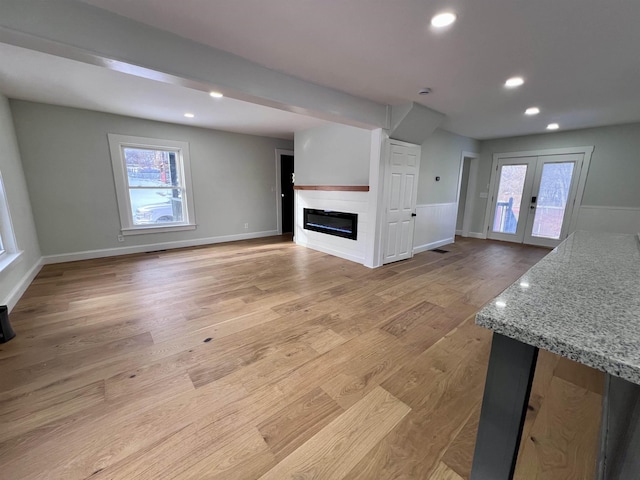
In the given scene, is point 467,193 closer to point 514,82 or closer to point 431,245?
point 431,245

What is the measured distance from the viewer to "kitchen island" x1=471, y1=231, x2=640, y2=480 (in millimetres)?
Result: 544

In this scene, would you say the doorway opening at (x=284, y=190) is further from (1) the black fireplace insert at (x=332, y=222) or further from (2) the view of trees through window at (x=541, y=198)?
(2) the view of trees through window at (x=541, y=198)

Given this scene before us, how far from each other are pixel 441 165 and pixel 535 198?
234 cm

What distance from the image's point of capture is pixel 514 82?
278 centimetres

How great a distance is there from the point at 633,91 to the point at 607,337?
4294 mm

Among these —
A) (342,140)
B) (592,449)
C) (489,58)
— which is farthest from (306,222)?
(592,449)

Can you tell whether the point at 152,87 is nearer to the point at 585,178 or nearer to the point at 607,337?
the point at 607,337

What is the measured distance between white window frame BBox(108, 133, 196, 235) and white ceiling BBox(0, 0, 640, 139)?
3.02 feet

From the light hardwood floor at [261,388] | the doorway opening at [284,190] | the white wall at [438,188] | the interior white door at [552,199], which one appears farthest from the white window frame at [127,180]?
the interior white door at [552,199]

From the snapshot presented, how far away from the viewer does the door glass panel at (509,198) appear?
5883mm

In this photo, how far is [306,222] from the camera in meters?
5.40

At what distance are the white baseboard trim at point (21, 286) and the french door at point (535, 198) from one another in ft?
27.3

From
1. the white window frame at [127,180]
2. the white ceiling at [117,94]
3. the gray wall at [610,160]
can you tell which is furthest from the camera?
the gray wall at [610,160]

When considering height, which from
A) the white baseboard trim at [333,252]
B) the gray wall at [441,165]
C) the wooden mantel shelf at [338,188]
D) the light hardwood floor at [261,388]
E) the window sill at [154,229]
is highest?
the gray wall at [441,165]
